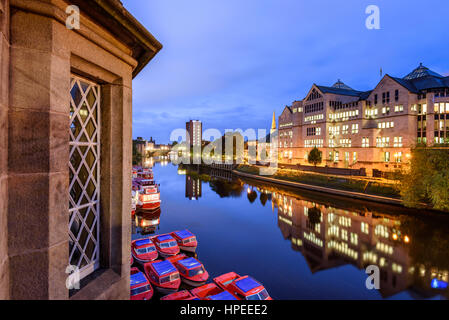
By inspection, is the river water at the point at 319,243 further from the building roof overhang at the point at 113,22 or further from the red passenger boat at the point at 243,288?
the building roof overhang at the point at 113,22

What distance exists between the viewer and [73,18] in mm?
2914

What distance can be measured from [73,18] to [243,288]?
12882 mm

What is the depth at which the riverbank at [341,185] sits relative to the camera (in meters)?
35.1

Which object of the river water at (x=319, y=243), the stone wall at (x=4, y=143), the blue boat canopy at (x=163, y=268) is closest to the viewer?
the stone wall at (x=4, y=143)

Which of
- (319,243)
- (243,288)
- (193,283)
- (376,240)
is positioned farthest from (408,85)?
(193,283)

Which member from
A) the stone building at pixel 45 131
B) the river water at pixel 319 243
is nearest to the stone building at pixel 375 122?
the river water at pixel 319 243

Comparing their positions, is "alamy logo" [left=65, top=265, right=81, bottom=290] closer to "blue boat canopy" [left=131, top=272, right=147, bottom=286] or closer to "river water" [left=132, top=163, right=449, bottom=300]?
"blue boat canopy" [left=131, top=272, right=147, bottom=286]

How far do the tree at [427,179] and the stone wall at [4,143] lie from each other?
118 ft

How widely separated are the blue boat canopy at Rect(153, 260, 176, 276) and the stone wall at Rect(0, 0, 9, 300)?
12404 mm

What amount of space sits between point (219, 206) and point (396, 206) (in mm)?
25492

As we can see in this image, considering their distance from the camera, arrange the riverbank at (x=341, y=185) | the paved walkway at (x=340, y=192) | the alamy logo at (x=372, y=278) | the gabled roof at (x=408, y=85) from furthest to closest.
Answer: the gabled roof at (x=408, y=85) < the riverbank at (x=341, y=185) < the paved walkway at (x=340, y=192) < the alamy logo at (x=372, y=278)

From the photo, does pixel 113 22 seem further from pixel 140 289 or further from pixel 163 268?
pixel 163 268

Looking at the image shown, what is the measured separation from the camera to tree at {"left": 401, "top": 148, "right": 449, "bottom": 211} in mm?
26822

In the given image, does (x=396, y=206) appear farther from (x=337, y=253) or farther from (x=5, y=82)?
(x=5, y=82)
